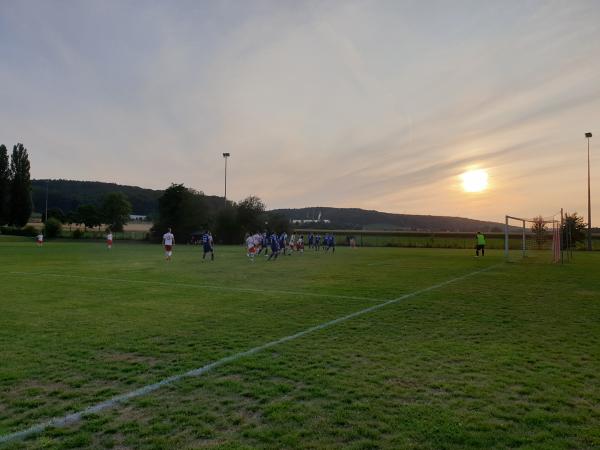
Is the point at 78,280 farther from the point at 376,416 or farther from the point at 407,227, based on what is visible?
the point at 407,227

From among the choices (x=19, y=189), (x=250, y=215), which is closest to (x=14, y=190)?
(x=19, y=189)

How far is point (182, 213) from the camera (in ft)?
235

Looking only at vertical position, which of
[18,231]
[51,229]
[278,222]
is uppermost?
[278,222]

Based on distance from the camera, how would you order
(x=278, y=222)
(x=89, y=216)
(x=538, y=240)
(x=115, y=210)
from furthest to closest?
(x=89, y=216), (x=115, y=210), (x=278, y=222), (x=538, y=240)

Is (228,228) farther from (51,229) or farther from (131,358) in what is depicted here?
(131,358)

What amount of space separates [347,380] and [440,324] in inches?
150

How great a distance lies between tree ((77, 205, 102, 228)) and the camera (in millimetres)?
115938

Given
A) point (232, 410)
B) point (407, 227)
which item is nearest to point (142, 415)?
point (232, 410)

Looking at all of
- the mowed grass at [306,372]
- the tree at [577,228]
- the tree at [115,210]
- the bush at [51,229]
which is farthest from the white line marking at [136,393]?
the tree at [115,210]

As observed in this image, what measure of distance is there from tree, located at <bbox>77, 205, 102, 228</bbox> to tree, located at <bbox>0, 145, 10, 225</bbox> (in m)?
30.0

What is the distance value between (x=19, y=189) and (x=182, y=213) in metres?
38.2

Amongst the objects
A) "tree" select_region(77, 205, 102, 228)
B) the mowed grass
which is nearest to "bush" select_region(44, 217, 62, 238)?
"tree" select_region(77, 205, 102, 228)

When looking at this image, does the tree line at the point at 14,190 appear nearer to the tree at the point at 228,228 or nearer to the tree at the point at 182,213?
the tree at the point at 182,213

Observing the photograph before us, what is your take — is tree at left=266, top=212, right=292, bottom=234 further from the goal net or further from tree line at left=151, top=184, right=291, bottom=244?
the goal net
